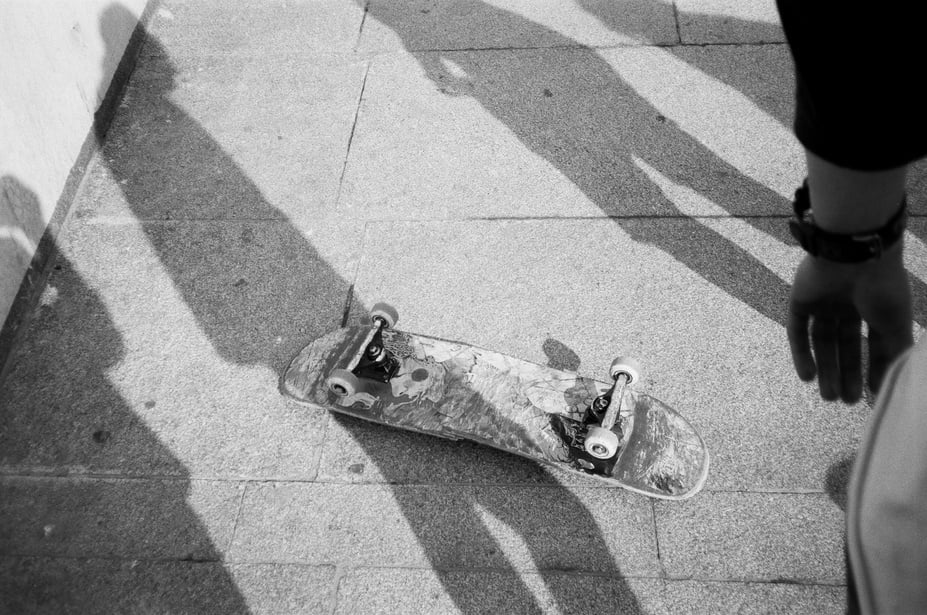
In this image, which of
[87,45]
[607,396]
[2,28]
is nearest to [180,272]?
[2,28]

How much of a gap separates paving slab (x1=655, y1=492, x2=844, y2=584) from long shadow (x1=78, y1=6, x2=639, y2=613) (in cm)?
33

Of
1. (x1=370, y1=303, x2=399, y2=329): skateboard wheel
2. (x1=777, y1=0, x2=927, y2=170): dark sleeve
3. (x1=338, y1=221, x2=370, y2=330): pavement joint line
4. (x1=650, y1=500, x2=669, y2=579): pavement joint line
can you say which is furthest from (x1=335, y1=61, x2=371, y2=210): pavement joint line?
(x1=777, y1=0, x2=927, y2=170): dark sleeve

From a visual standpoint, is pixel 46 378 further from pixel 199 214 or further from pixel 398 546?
pixel 398 546

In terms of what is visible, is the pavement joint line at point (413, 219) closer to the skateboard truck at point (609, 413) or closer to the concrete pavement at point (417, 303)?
the concrete pavement at point (417, 303)

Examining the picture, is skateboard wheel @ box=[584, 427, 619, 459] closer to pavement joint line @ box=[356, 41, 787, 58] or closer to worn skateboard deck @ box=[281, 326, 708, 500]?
worn skateboard deck @ box=[281, 326, 708, 500]

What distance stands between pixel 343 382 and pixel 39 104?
9.46 ft

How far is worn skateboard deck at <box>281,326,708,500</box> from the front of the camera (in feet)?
10.1

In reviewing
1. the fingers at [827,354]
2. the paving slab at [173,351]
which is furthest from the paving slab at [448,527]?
the fingers at [827,354]

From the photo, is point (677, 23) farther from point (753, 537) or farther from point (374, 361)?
point (753, 537)

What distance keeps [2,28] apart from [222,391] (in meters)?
2.62

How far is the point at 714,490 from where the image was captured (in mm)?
3100

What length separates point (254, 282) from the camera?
4023 mm

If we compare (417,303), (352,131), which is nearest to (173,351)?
(417,303)

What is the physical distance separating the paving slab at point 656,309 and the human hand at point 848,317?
147 cm
